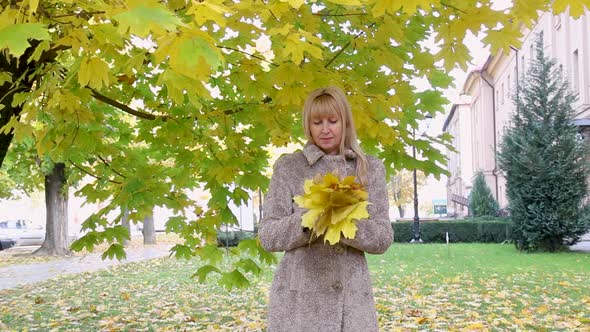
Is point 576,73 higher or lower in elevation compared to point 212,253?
higher

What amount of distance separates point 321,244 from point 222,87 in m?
3.31

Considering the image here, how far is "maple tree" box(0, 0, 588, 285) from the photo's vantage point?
9.33 ft

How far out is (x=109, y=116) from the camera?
570 centimetres

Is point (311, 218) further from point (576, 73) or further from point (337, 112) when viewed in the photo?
point (576, 73)

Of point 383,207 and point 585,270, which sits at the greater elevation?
point 383,207

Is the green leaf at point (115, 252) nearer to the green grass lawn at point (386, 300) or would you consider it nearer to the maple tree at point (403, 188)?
the green grass lawn at point (386, 300)

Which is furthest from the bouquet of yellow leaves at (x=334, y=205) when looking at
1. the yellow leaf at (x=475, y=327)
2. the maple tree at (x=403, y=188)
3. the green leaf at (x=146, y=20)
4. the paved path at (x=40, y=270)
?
the maple tree at (x=403, y=188)

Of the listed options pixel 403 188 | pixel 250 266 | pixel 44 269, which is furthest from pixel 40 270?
pixel 403 188

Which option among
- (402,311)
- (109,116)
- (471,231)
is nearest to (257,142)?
(109,116)

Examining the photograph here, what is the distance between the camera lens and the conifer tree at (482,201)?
103 feet

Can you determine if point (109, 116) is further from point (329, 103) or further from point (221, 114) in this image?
point (329, 103)

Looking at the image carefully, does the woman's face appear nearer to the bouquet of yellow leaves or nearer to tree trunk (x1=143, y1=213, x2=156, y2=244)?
the bouquet of yellow leaves

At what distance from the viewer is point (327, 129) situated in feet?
8.32

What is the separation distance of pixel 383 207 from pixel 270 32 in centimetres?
79
